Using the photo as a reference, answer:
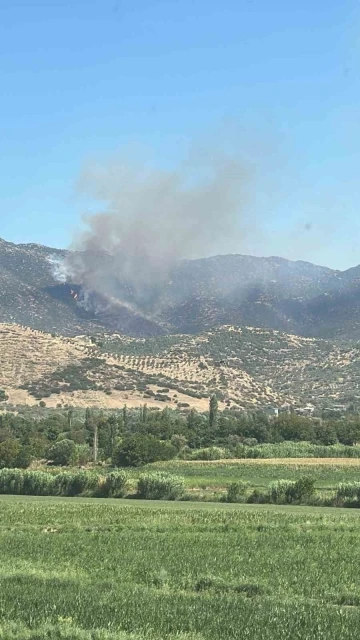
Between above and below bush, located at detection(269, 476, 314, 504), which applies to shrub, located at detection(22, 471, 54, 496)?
below

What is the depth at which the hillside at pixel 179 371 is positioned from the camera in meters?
115

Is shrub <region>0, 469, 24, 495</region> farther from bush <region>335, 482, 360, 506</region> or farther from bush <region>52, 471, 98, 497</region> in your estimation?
bush <region>335, 482, 360, 506</region>

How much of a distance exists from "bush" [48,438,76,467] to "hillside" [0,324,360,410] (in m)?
35.8

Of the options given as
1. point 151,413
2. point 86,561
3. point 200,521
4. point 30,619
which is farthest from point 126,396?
point 30,619

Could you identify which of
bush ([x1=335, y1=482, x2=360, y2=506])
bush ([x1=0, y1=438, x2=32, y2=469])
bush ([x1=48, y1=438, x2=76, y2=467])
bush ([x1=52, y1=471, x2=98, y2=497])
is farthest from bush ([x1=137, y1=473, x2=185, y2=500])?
bush ([x1=48, y1=438, x2=76, y2=467])

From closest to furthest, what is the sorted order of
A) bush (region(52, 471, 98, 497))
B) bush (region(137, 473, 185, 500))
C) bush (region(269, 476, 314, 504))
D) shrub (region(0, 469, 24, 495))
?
bush (region(269, 476, 314, 504)) < bush (region(137, 473, 185, 500)) < bush (region(52, 471, 98, 497)) < shrub (region(0, 469, 24, 495))

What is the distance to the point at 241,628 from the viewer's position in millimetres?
11555

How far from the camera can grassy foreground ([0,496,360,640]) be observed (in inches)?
459

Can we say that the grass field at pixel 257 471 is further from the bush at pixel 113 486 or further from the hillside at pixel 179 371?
the hillside at pixel 179 371

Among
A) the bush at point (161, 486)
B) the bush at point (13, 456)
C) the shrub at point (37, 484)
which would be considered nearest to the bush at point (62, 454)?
the bush at point (13, 456)

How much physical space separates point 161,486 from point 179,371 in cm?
9076

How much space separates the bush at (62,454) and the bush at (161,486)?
93.9 feet

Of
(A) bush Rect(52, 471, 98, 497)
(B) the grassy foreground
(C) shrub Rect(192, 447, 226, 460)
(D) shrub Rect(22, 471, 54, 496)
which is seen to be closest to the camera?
(B) the grassy foreground

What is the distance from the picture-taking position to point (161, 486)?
44.6m
